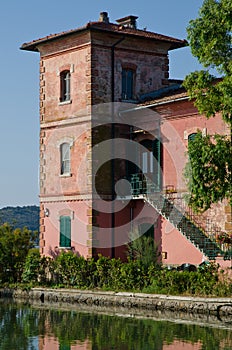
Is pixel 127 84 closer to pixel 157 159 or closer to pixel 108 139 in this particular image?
pixel 108 139

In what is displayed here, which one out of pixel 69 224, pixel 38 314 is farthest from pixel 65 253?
pixel 38 314

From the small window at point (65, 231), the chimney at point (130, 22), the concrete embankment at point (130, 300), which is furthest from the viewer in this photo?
the chimney at point (130, 22)

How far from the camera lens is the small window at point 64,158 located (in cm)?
3171

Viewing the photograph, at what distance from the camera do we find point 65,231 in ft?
104

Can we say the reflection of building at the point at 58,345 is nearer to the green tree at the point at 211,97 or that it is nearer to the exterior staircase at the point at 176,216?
the green tree at the point at 211,97

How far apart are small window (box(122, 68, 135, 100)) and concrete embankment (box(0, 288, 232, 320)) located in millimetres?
8586

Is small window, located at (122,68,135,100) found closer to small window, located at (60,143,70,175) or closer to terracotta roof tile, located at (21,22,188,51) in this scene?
terracotta roof tile, located at (21,22,188,51)

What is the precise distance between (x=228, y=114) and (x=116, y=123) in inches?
415

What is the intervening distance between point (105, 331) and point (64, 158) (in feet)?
40.2

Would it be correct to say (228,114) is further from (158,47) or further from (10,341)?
(158,47)

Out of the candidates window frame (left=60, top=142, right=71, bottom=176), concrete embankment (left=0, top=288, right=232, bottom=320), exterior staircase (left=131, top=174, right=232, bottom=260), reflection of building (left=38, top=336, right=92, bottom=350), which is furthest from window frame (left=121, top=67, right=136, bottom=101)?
reflection of building (left=38, top=336, right=92, bottom=350)

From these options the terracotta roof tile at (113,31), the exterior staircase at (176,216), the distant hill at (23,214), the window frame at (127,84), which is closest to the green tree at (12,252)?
the exterior staircase at (176,216)

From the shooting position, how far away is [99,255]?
2841cm

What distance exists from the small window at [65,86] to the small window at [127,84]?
7.39 ft
